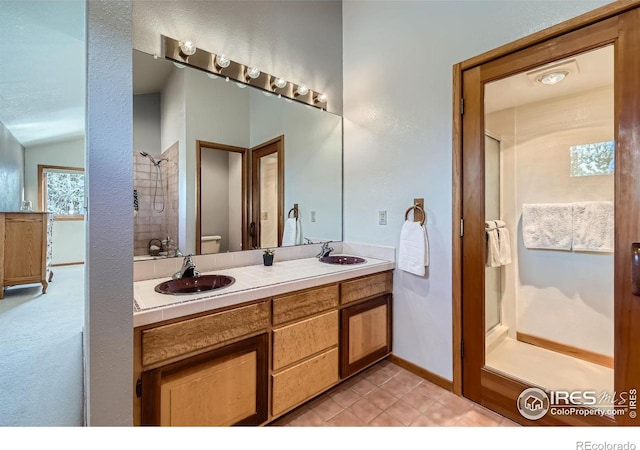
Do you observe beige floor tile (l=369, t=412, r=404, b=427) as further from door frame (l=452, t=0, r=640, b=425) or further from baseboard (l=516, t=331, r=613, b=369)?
baseboard (l=516, t=331, r=613, b=369)

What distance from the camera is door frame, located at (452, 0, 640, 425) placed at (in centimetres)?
122

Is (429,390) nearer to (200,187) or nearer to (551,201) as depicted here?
(551,201)

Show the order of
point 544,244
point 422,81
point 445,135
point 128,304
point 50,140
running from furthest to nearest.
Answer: point 50,140, point 544,244, point 422,81, point 445,135, point 128,304

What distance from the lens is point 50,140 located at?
5691mm

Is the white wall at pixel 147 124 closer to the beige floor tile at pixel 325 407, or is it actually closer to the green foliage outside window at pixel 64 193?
the beige floor tile at pixel 325 407

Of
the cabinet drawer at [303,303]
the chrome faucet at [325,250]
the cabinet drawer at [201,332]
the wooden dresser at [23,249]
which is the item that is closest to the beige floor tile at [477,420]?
the cabinet drawer at [303,303]

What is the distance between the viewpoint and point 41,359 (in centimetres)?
223

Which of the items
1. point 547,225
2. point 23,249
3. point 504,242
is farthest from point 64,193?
point 547,225

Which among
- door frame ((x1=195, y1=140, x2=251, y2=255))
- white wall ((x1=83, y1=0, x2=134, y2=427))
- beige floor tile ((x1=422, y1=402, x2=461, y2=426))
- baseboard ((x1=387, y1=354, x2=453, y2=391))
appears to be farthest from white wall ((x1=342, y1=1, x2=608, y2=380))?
white wall ((x1=83, y1=0, x2=134, y2=427))

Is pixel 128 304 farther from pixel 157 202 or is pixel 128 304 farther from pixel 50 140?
pixel 50 140

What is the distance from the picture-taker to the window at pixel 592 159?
142cm

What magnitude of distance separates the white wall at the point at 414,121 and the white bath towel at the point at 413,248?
0.20 feet
